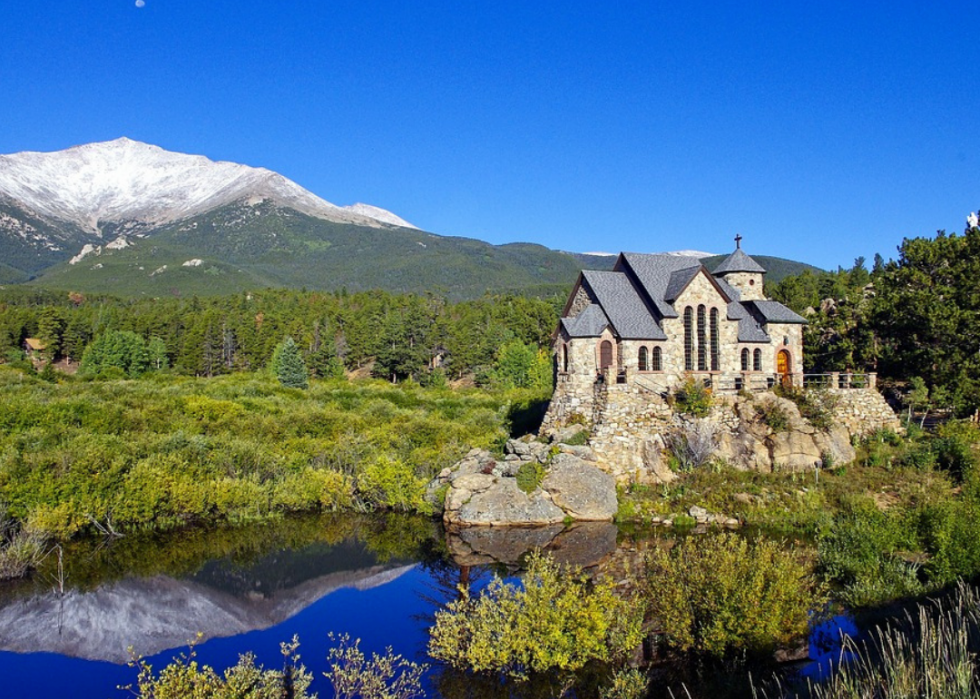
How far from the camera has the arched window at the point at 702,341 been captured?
41.5 meters

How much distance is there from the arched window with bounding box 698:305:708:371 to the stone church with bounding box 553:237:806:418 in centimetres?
6

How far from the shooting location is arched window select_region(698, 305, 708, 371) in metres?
41.5

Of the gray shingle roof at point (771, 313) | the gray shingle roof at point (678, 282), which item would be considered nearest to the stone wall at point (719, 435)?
the gray shingle roof at point (771, 313)

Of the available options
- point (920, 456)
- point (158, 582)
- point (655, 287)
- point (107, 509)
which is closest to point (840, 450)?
point (920, 456)

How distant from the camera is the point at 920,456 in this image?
35438 millimetres

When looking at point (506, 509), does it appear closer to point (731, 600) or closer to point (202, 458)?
point (202, 458)

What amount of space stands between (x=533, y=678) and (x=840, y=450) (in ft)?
86.2

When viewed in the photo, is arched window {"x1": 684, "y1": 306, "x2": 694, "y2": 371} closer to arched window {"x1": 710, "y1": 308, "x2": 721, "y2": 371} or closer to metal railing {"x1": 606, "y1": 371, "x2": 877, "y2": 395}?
metal railing {"x1": 606, "y1": 371, "x2": 877, "y2": 395}

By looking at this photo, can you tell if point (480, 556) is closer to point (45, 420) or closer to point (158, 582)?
point (158, 582)

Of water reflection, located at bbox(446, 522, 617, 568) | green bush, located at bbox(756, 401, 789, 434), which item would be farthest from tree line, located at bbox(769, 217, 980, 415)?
water reflection, located at bbox(446, 522, 617, 568)

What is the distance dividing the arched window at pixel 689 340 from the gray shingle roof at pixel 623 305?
1804 millimetres

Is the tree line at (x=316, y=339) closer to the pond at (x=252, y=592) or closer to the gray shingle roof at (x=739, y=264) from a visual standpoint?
the gray shingle roof at (x=739, y=264)

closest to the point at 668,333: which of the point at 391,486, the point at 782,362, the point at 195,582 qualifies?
the point at 782,362

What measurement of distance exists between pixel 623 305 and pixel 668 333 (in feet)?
10.00
